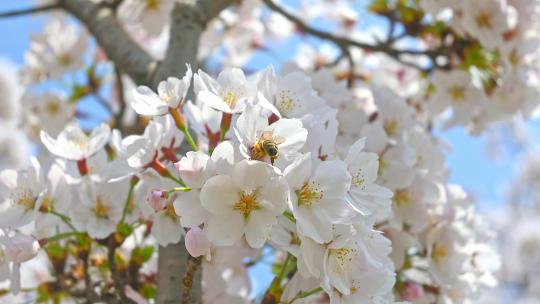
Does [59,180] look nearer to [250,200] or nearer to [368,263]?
[250,200]

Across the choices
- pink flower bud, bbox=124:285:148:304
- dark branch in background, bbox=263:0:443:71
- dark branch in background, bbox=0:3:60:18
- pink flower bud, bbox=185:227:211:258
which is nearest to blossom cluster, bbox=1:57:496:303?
pink flower bud, bbox=185:227:211:258

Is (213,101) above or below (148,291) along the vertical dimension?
above

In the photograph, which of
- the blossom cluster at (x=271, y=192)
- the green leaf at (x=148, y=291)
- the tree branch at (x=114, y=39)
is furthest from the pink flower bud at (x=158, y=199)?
the tree branch at (x=114, y=39)

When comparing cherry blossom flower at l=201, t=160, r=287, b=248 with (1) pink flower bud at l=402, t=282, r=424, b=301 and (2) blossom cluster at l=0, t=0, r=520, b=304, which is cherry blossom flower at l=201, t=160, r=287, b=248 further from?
(1) pink flower bud at l=402, t=282, r=424, b=301

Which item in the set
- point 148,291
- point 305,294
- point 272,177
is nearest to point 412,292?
point 305,294

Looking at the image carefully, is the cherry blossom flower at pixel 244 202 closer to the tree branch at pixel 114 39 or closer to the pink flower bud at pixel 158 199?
the pink flower bud at pixel 158 199

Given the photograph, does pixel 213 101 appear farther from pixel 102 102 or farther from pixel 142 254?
pixel 102 102

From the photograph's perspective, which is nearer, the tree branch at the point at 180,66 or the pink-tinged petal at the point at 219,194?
the pink-tinged petal at the point at 219,194

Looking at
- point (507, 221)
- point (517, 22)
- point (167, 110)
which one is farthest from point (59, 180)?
point (507, 221)
